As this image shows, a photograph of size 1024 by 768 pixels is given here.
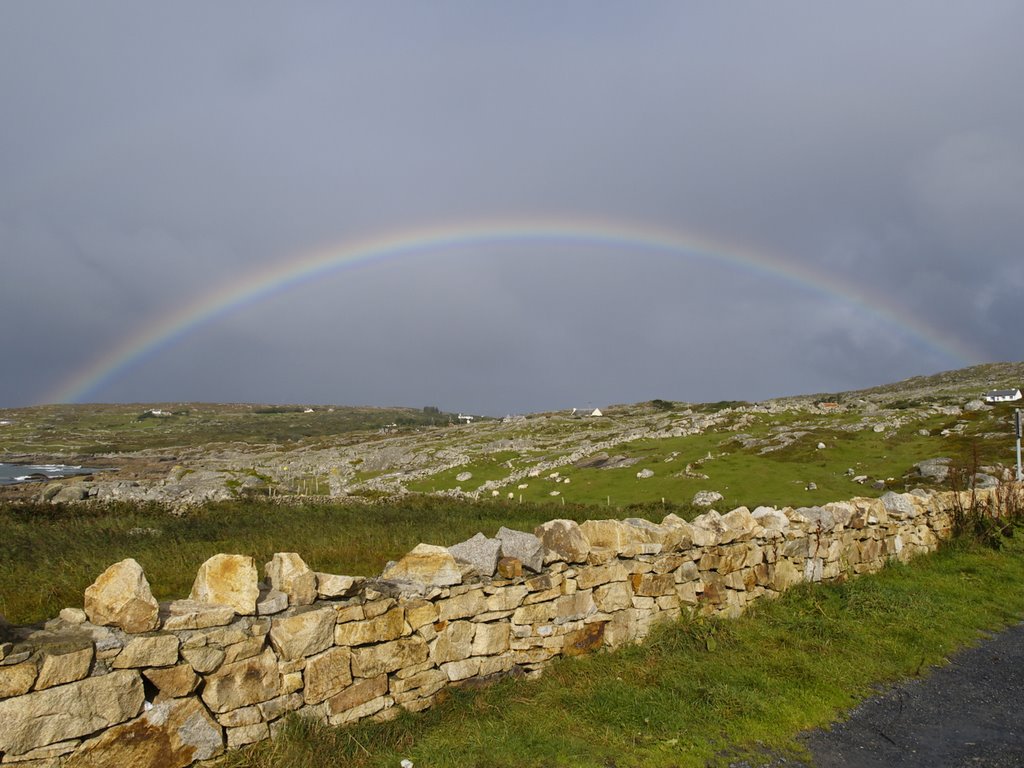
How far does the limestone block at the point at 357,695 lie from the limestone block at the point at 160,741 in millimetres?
880

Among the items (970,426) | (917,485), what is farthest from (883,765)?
(970,426)

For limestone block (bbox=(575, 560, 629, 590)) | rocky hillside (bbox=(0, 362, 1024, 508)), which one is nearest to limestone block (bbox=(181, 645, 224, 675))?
limestone block (bbox=(575, 560, 629, 590))

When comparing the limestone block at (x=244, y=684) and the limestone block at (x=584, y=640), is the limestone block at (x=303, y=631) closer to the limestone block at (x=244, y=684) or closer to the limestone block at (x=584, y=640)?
the limestone block at (x=244, y=684)

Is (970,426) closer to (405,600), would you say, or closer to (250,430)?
(405,600)

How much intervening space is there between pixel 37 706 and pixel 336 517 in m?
12.4

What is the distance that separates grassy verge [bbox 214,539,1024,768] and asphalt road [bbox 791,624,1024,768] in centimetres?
24

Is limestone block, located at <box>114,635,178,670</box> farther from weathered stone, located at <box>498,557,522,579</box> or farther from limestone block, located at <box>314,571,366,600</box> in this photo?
weathered stone, located at <box>498,557,522,579</box>

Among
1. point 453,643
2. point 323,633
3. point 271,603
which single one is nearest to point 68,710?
point 271,603

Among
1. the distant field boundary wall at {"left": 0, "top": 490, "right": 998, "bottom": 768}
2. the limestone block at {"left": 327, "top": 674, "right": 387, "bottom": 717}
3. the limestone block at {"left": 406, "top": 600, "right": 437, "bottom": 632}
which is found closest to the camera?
the distant field boundary wall at {"left": 0, "top": 490, "right": 998, "bottom": 768}

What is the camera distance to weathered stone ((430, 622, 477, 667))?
571cm

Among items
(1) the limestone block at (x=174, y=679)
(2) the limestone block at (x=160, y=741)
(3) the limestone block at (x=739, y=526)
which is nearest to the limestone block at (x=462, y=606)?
(2) the limestone block at (x=160, y=741)

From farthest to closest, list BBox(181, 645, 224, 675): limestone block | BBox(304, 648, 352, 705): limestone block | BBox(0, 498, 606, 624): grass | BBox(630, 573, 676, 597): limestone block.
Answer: BBox(630, 573, 676, 597): limestone block, BBox(0, 498, 606, 624): grass, BBox(304, 648, 352, 705): limestone block, BBox(181, 645, 224, 675): limestone block

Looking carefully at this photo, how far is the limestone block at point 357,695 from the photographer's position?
5.02 metres

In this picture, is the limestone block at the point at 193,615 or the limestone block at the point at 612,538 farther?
the limestone block at the point at 612,538
